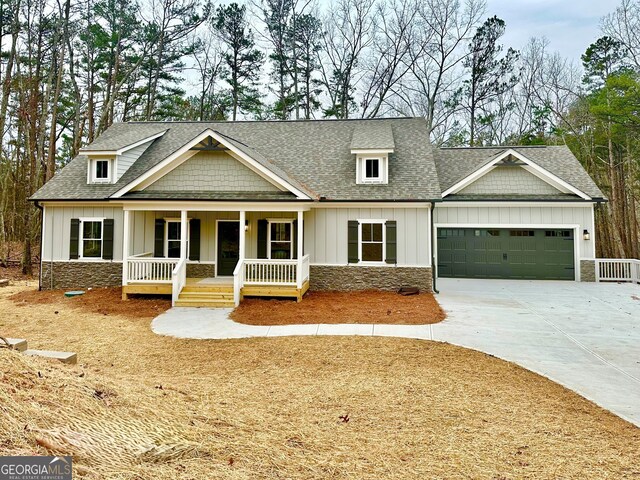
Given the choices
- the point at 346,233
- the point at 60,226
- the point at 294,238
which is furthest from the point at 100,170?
the point at 346,233

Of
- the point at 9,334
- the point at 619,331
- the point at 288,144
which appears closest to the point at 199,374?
the point at 9,334

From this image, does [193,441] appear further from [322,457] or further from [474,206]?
[474,206]

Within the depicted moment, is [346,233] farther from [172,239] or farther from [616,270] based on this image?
[616,270]

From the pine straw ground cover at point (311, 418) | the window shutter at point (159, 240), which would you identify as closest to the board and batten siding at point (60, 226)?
the window shutter at point (159, 240)

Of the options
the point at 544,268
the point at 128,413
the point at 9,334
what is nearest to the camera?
the point at 128,413

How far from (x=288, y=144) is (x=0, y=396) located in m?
14.8

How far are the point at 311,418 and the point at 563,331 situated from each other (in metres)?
6.80

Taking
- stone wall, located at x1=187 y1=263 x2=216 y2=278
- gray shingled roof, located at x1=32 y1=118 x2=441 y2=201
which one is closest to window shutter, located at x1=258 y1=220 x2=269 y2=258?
stone wall, located at x1=187 y1=263 x2=216 y2=278

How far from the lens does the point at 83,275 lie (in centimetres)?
1402

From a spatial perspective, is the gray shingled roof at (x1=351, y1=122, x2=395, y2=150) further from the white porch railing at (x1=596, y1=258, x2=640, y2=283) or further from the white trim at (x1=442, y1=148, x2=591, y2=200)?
the white porch railing at (x1=596, y1=258, x2=640, y2=283)

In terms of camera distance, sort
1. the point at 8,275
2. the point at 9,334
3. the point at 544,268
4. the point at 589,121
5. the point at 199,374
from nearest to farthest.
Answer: the point at 199,374, the point at 9,334, the point at 544,268, the point at 8,275, the point at 589,121

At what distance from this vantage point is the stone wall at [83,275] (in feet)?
45.9

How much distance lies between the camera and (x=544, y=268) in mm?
15797

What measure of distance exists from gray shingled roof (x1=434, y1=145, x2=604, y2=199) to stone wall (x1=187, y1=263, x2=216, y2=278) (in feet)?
33.1
